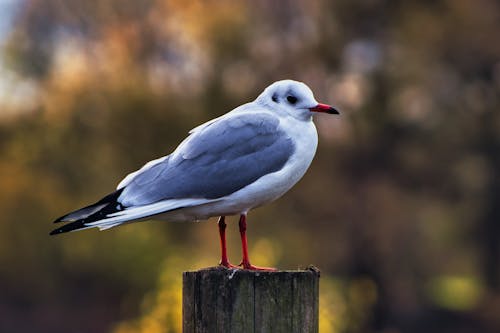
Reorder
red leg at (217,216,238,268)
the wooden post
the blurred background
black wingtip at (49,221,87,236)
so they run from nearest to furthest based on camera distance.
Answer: the wooden post < black wingtip at (49,221,87,236) < red leg at (217,216,238,268) < the blurred background

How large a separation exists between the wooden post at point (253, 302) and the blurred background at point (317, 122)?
11.6m

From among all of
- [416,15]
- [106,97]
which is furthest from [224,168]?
[416,15]

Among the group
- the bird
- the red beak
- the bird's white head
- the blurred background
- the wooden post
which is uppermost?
the blurred background

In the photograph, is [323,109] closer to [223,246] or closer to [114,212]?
[223,246]

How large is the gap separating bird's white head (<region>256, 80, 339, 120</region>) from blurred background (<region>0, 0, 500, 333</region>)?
10.8 m

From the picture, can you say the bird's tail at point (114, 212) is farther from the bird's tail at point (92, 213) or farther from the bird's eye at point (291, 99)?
the bird's eye at point (291, 99)

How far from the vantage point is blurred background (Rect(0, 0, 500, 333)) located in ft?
50.1

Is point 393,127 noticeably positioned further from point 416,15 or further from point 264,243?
point 264,243

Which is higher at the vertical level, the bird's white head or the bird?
the bird's white head

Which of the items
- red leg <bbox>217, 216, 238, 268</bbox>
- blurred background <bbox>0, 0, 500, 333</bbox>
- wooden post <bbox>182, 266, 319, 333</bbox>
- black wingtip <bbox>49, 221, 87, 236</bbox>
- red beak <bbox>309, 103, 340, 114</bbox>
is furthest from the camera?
blurred background <bbox>0, 0, 500, 333</bbox>

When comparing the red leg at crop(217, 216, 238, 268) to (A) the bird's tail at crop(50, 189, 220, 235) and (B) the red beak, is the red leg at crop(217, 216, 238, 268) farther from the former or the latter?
(B) the red beak

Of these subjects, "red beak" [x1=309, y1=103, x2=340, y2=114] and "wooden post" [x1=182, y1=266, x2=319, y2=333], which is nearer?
"wooden post" [x1=182, y1=266, x2=319, y2=333]

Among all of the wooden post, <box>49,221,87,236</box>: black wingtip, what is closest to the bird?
<box>49,221,87,236</box>: black wingtip

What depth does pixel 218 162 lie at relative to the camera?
4008mm
